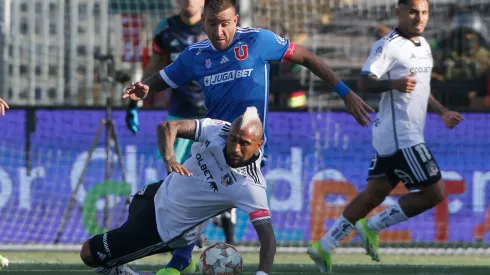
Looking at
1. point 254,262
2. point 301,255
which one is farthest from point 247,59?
point 301,255

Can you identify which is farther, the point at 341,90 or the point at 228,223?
the point at 228,223

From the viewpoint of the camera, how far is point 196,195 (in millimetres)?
6777

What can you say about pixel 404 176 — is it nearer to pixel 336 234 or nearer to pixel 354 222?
pixel 354 222

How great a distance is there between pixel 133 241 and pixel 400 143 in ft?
9.78

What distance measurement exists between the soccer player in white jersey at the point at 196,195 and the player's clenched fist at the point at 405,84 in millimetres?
1996

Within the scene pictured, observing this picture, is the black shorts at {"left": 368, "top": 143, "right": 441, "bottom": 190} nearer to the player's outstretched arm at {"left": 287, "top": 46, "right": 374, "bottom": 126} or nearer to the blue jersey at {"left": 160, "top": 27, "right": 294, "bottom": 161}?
the player's outstretched arm at {"left": 287, "top": 46, "right": 374, "bottom": 126}

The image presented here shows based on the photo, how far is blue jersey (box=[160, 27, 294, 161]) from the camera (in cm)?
734

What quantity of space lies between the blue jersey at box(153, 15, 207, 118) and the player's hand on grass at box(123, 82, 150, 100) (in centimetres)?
234

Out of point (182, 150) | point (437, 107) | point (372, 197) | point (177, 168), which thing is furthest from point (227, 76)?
point (437, 107)

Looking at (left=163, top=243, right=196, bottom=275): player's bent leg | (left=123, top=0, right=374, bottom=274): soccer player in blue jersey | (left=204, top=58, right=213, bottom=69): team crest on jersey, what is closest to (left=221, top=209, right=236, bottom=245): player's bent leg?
(left=163, top=243, right=196, bottom=275): player's bent leg

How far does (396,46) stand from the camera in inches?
354

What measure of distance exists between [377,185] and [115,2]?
4.80 metres

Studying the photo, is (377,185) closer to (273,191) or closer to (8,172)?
(273,191)

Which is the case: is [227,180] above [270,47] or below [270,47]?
below
